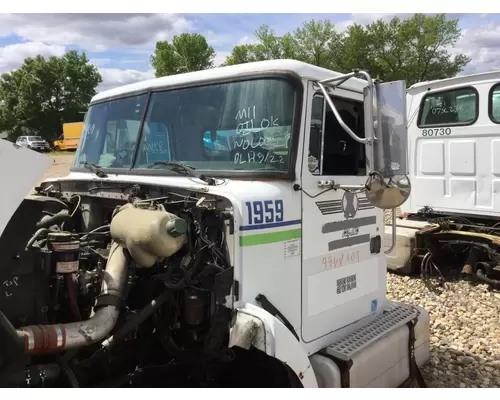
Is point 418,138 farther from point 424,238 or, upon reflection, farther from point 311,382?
point 311,382

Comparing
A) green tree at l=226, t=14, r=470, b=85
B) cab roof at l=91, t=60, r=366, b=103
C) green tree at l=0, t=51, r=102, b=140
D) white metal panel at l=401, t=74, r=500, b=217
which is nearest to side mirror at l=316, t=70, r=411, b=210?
cab roof at l=91, t=60, r=366, b=103

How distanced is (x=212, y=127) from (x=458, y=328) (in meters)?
3.81

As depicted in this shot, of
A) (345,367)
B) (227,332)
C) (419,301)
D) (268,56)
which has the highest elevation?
(268,56)

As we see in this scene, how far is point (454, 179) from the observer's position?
7.11 meters

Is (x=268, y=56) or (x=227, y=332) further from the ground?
(x=268, y=56)

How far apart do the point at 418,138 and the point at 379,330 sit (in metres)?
4.63

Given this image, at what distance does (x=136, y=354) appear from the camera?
3053mm

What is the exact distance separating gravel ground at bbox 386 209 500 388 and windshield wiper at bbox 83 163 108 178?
3.08 m

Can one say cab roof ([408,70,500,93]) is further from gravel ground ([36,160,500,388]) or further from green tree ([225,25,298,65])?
green tree ([225,25,298,65])

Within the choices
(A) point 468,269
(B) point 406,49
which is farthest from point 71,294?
(B) point 406,49

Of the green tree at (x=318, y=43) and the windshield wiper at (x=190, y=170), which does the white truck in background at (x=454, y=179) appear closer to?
the windshield wiper at (x=190, y=170)

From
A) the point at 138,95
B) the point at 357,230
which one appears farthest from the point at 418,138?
the point at 138,95

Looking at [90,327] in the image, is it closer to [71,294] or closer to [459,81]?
A: [71,294]

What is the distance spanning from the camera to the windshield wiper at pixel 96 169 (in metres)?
3.50
